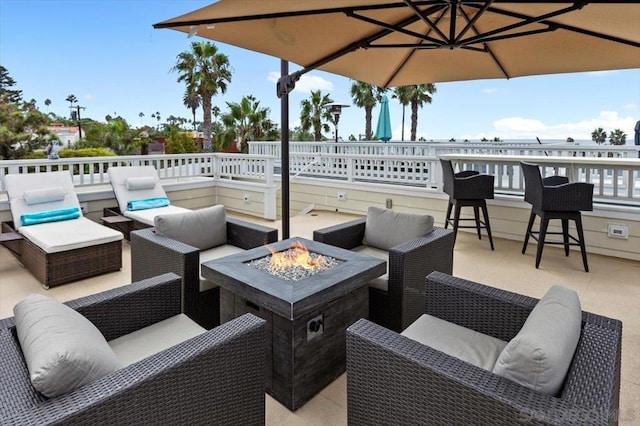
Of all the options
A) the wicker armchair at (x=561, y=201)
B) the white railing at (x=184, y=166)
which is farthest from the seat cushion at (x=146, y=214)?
the wicker armchair at (x=561, y=201)

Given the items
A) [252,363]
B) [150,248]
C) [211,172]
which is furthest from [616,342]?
[211,172]

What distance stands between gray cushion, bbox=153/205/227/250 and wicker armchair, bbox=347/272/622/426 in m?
2.13

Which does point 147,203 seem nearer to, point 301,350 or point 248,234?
point 248,234

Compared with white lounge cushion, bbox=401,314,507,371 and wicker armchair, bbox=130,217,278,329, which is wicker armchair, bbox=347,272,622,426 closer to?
white lounge cushion, bbox=401,314,507,371

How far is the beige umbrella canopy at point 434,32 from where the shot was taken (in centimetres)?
268

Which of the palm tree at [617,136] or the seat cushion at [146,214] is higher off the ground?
the palm tree at [617,136]

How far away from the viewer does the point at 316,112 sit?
17.0 metres

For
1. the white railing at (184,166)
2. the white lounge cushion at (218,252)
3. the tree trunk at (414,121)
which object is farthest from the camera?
the tree trunk at (414,121)

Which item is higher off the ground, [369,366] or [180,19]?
[180,19]

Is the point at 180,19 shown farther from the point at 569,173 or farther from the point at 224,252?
the point at 569,173

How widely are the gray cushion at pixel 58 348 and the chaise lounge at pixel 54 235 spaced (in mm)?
2744

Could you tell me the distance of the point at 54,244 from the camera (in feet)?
13.2

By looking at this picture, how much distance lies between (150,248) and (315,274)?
1.49 meters

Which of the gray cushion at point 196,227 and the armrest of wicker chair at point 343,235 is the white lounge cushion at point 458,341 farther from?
the gray cushion at point 196,227
